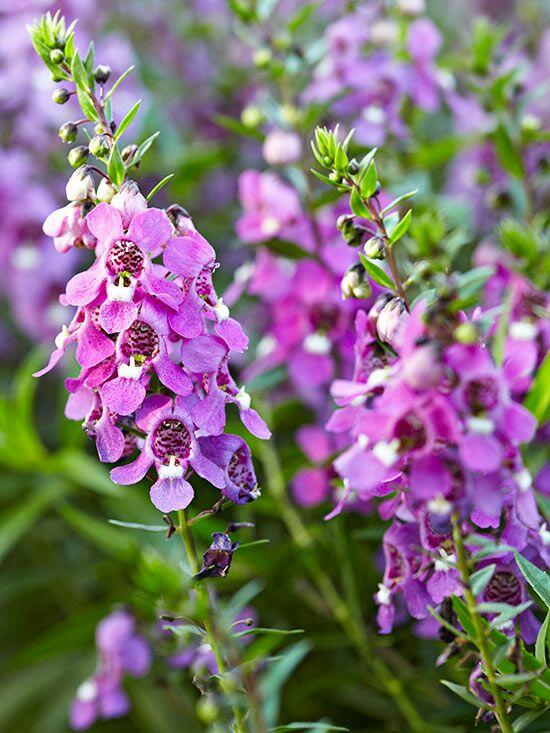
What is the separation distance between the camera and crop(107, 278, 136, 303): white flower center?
608 millimetres

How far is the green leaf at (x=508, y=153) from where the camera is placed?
1.16 m

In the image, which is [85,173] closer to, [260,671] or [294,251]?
[294,251]

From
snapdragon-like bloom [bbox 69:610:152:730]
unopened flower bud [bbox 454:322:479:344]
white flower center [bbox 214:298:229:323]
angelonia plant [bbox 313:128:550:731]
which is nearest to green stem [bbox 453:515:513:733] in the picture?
angelonia plant [bbox 313:128:550:731]

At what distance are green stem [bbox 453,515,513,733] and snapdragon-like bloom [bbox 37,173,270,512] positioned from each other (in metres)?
0.15

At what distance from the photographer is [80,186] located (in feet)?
2.16

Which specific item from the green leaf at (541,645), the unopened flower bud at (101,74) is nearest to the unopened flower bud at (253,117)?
the unopened flower bud at (101,74)

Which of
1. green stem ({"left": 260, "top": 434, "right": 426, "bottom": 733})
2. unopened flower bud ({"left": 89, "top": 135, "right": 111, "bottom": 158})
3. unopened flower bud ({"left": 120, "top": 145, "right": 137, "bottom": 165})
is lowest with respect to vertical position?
green stem ({"left": 260, "top": 434, "right": 426, "bottom": 733})

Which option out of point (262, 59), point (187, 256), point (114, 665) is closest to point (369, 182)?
point (187, 256)

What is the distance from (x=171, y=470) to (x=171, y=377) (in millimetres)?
65

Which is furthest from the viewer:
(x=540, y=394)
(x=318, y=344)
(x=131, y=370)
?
(x=318, y=344)

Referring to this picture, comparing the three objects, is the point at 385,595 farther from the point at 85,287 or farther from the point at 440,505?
the point at 85,287

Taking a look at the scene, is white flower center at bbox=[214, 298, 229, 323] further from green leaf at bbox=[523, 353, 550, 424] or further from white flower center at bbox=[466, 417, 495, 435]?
green leaf at bbox=[523, 353, 550, 424]

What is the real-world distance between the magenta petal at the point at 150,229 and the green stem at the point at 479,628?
25 centimetres

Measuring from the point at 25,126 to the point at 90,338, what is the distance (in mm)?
1141
